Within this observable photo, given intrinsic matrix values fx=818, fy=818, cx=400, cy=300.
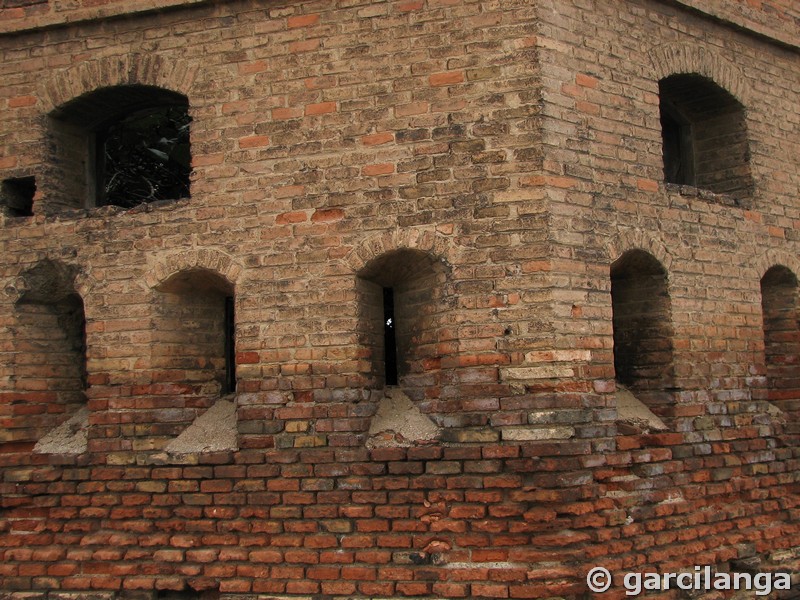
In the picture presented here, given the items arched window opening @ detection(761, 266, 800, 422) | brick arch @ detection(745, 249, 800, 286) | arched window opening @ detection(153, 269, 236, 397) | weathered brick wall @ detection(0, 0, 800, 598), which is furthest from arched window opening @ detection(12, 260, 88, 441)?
arched window opening @ detection(761, 266, 800, 422)

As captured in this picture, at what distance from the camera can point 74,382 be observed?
624 cm

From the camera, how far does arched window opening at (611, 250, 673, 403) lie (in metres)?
5.79

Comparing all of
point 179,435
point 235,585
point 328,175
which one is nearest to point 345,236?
point 328,175

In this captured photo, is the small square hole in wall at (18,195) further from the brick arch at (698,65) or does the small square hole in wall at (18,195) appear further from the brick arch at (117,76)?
the brick arch at (698,65)

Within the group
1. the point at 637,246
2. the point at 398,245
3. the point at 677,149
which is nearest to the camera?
the point at 398,245

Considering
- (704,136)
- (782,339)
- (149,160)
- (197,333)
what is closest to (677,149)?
(704,136)

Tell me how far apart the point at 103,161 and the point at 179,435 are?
2.46m

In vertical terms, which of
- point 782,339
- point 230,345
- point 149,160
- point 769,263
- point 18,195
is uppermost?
point 149,160

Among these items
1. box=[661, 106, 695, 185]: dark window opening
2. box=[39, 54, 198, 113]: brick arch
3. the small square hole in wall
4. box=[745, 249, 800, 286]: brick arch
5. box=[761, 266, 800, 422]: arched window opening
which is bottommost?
box=[761, 266, 800, 422]: arched window opening

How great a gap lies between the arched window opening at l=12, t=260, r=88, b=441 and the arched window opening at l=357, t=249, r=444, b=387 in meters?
2.21

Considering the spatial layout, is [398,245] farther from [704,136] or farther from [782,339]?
[782,339]

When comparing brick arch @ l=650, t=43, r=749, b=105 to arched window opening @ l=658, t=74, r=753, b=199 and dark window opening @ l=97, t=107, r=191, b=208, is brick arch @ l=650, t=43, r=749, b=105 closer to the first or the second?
arched window opening @ l=658, t=74, r=753, b=199

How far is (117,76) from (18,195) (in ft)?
4.04

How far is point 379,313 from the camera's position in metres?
5.64
